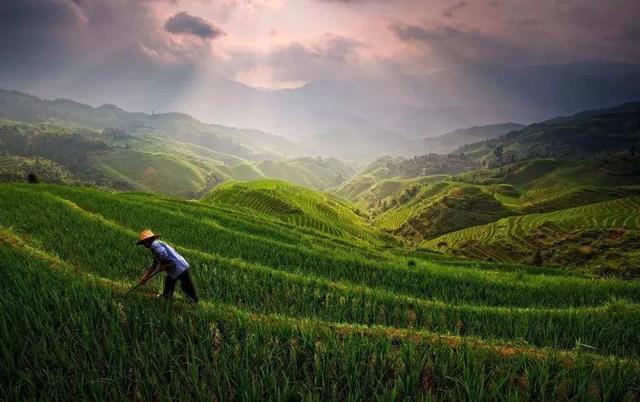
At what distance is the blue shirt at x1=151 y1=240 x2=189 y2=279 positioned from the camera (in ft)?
28.3

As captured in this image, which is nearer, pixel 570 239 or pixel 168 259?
pixel 168 259

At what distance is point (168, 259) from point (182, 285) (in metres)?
0.83

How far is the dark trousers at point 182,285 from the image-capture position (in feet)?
28.2

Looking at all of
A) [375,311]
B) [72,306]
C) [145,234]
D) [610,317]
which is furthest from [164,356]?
[610,317]

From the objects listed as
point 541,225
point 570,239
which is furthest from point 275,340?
point 541,225

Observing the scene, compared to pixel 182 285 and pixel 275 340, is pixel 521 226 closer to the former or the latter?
pixel 182 285

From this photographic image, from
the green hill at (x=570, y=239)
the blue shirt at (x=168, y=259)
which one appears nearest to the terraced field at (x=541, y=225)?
the green hill at (x=570, y=239)

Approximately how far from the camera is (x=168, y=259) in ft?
28.9

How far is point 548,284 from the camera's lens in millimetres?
19703

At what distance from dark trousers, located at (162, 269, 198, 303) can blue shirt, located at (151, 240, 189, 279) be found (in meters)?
0.13

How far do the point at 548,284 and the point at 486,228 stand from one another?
9072 centimetres

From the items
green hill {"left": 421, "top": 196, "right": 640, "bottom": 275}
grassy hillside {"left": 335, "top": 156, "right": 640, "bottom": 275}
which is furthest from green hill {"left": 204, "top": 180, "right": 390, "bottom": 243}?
green hill {"left": 421, "top": 196, "right": 640, "bottom": 275}

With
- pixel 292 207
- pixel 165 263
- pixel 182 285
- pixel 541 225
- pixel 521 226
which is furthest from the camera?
pixel 521 226

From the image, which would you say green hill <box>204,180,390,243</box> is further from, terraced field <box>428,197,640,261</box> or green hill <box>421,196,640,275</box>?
green hill <box>421,196,640,275</box>
